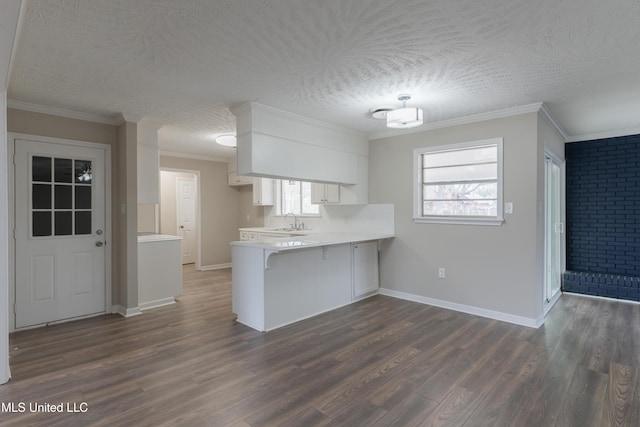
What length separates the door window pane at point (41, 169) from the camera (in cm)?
377

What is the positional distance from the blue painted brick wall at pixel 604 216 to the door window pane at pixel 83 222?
6760mm

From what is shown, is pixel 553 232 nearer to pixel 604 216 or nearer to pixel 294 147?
pixel 604 216

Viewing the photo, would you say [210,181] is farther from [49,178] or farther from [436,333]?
[436,333]

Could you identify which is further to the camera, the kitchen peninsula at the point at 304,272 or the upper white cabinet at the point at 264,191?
the upper white cabinet at the point at 264,191

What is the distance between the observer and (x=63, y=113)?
390 cm

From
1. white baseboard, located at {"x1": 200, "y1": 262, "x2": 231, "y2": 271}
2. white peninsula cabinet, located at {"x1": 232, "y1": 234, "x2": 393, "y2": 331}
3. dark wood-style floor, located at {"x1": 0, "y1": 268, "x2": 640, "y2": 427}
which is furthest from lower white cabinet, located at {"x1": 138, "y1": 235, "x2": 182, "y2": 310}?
white baseboard, located at {"x1": 200, "y1": 262, "x2": 231, "y2": 271}

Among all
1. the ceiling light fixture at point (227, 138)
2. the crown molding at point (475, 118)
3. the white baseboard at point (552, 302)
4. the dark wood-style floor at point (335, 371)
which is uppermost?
the crown molding at point (475, 118)

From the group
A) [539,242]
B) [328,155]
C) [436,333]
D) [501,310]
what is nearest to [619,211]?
[539,242]

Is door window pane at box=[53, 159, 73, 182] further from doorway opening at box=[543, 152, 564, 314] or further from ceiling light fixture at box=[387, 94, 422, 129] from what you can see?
doorway opening at box=[543, 152, 564, 314]

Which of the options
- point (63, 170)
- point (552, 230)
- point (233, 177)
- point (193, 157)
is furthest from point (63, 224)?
point (552, 230)

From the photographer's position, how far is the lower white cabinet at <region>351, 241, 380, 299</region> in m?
4.72

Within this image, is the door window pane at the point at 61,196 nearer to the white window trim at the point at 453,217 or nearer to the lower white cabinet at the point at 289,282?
the lower white cabinet at the point at 289,282

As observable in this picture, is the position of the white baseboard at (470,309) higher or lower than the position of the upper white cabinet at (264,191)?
lower

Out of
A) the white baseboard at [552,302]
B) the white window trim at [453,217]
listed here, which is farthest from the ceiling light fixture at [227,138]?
the white baseboard at [552,302]
